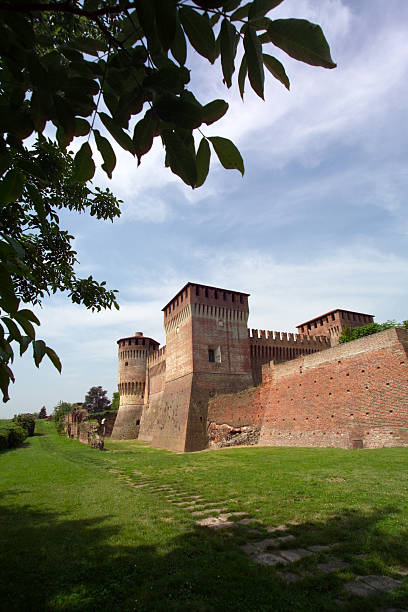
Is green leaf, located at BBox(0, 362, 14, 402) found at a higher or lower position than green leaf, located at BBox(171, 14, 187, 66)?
lower

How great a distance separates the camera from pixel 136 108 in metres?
1.31

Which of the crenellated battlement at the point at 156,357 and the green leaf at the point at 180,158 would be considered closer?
the green leaf at the point at 180,158

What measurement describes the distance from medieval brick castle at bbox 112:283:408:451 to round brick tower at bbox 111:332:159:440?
13cm

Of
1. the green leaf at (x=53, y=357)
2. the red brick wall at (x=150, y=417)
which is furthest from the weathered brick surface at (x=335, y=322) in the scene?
the green leaf at (x=53, y=357)

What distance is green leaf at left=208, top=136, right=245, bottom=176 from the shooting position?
127cm

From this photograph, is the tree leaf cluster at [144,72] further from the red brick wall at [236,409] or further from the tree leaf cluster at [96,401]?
the tree leaf cluster at [96,401]

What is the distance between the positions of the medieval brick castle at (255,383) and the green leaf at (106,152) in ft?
52.7

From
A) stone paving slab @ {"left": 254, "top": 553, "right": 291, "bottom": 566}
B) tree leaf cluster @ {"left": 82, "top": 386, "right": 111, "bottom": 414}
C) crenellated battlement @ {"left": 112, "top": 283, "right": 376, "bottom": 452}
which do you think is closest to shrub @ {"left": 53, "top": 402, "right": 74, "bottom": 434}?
crenellated battlement @ {"left": 112, "top": 283, "right": 376, "bottom": 452}

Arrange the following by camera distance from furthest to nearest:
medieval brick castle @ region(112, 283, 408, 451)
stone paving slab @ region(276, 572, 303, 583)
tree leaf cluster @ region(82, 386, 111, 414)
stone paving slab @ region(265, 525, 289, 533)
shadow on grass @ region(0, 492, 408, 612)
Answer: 1. tree leaf cluster @ region(82, 386, 111, 414)
2. medieval brick castle @ region(112, 283, 408, 451)
3. stone paving slab @ region(265, 525, 289, 533)
4. stone paving slab @ region(276, 572, 303, 583)
5. shadow on grass @ region(0, 492, 408, 612)

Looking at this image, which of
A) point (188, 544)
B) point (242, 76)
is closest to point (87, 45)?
point (242, 76)

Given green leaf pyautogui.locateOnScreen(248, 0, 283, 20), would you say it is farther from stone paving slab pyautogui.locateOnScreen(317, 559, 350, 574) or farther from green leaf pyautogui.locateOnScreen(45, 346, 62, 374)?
stone paving slab pyautogui.locateOnScreen(317, 559, 350, 574)

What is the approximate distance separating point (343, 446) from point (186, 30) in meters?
18.2

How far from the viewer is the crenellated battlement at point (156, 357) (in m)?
37.1

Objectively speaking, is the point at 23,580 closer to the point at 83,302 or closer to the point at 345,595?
the point at 345,595
